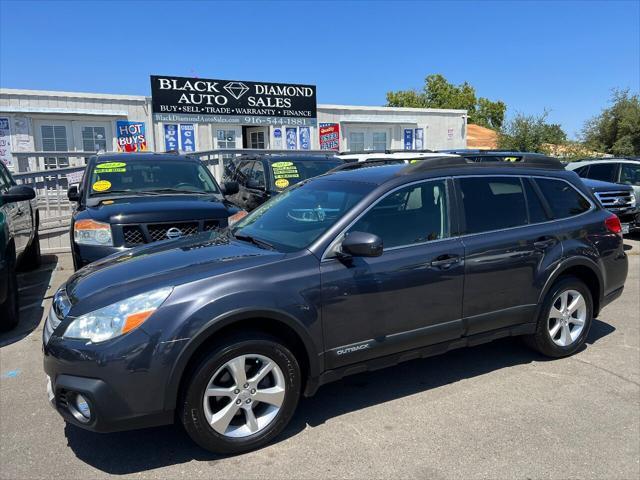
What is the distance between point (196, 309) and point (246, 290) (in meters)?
0.30

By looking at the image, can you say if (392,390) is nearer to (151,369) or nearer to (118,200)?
(151,369)

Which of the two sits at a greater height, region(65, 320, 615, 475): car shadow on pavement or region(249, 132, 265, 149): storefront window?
region(249, 132, 265, 149): storefront window

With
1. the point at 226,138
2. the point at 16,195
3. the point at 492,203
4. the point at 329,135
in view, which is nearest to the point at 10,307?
the point at 16,195

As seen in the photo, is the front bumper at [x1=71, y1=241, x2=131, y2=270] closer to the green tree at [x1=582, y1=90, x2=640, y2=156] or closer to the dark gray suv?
the dark gray suv

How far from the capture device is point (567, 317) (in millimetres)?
4473

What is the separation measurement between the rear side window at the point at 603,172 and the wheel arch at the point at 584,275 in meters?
8.21

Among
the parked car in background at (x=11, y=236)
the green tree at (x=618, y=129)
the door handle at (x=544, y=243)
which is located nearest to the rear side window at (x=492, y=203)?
the door handle at (x=544, y=243)

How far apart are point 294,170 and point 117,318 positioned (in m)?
6.39

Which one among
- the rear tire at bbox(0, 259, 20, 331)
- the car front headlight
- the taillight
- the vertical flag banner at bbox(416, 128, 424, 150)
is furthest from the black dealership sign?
the car front headlight

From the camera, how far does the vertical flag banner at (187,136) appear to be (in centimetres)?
1741

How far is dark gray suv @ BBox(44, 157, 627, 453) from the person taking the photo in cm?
283

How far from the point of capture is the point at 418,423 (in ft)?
11.3

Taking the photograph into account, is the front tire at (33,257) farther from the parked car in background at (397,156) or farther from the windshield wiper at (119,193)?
the parked car in background at (397,156)

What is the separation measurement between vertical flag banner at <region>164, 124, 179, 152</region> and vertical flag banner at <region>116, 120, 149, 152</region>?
706 millimetres
